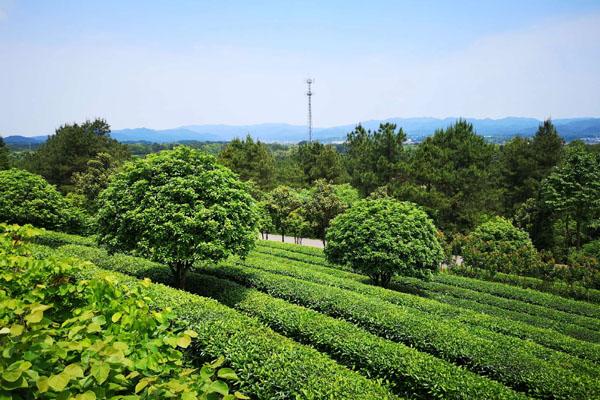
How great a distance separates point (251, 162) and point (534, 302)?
34341mm

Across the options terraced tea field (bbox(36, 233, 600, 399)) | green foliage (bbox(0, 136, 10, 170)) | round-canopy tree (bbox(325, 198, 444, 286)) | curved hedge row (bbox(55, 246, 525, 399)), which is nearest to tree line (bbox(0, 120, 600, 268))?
green foliage (bbox(0, 136, 10, 170))

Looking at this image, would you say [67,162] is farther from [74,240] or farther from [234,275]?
[234,275]

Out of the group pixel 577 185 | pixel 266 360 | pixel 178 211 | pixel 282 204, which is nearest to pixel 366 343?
pixel 266 360

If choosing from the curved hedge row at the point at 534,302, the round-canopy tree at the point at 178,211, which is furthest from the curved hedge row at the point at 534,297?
the round-canopy tree at the point at 178,211

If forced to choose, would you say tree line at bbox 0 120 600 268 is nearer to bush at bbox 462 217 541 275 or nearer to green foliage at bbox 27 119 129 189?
green foliage at bbox 27 119 129 189

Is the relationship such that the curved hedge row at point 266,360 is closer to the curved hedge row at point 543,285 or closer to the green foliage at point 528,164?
the curved hedge row at point 543,285

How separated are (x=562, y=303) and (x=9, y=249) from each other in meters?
19.3

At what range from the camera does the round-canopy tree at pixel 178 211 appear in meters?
10.6

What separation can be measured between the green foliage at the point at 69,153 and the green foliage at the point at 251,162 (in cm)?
1267

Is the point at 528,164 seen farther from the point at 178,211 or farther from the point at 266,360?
the point at 266,360

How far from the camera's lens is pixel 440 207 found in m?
32.1

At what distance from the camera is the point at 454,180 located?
33031 millimetres

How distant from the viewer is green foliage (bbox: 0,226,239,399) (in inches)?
88.2

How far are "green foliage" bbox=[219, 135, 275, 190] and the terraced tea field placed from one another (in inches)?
1226
